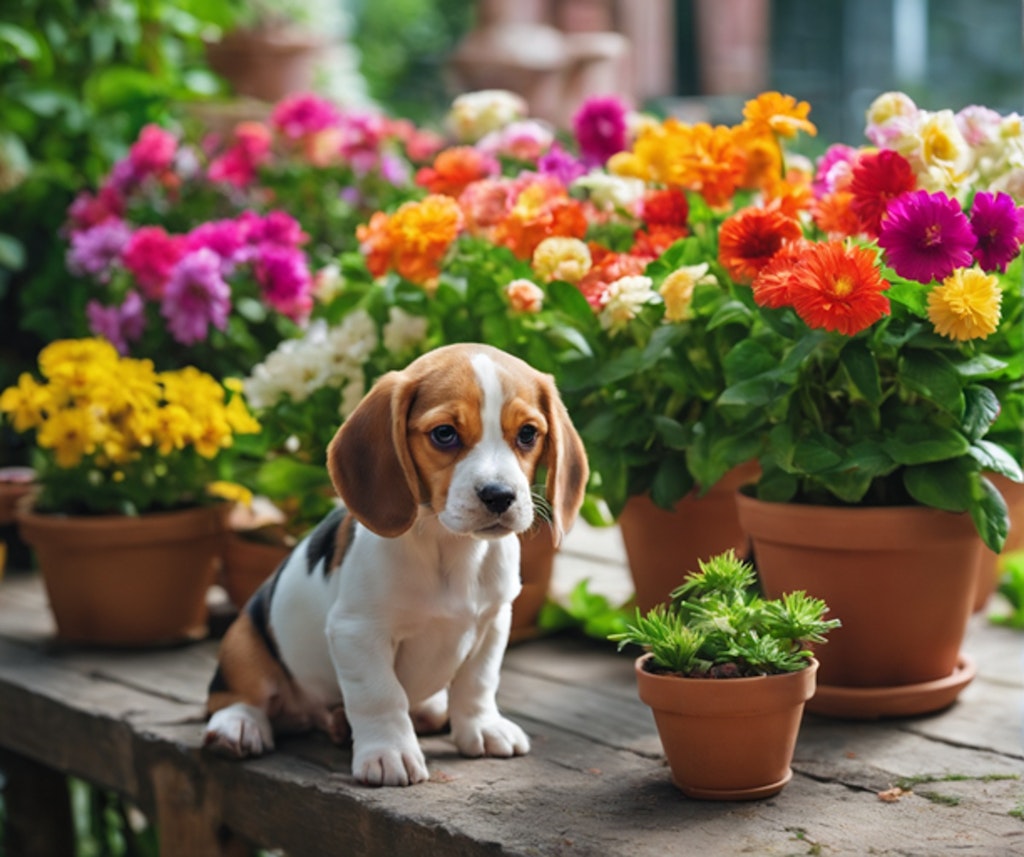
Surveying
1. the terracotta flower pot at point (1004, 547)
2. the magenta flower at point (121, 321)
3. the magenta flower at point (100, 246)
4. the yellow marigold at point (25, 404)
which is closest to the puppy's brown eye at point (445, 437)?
the terracotta flower pot at point (1004, 547)

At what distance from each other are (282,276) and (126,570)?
965mm

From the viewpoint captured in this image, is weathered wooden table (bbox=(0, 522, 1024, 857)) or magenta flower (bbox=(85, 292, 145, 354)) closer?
weathered wooden table (bbox=(0, 522, 1024, 857))

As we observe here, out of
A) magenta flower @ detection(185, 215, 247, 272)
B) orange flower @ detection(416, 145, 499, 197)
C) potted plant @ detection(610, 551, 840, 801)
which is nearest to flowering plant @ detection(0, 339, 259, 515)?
magenta flower @ detection(185, 215, 247, 272)

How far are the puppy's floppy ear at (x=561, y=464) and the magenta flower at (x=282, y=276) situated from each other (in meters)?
1.72

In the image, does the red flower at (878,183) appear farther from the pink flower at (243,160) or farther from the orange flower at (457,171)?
the pink flower at (243,160)

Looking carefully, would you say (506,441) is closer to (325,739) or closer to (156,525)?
(325,739)

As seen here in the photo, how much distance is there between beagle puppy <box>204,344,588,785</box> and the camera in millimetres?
2182

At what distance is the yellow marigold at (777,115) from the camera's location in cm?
295

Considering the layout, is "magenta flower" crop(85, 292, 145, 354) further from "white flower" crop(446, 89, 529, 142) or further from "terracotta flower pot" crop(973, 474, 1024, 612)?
"terracotta flower pot" crop(973, 474, 1024, 612)

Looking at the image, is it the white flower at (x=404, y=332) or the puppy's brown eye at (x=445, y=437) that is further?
the white flower at (x=404, y=332)

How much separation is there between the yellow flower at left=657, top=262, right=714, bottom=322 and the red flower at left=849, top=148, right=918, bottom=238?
29cm

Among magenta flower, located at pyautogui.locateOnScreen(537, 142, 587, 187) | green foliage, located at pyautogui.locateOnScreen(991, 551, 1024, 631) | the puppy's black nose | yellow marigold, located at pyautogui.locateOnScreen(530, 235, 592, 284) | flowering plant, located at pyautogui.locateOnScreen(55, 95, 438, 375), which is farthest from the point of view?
flowering plant, located at pyautogui.locateOnScreen(55, 95, 438, 375)

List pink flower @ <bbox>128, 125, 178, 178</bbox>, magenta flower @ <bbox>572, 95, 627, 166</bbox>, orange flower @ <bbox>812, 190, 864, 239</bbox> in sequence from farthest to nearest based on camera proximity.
Result: pink flower @ <bbox>128, 125, 178, 178</bbox>, magenta flower @ <bbox>572, 95, 627, 166</bbox>, orange flower @ <bbox>812, 190, 864, 239</bbox>

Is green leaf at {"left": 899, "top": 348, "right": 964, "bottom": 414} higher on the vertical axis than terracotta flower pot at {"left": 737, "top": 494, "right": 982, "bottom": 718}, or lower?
higher
